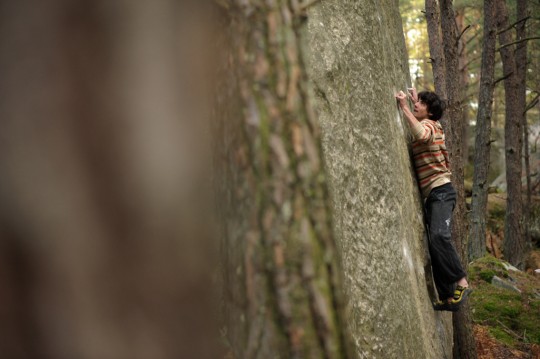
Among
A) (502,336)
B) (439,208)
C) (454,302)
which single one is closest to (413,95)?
(439,208)

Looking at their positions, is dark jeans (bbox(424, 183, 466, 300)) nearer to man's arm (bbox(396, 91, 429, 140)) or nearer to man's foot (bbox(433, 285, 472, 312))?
man's foot (bbox(433, 285, 472, 312))

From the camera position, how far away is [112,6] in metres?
2.22

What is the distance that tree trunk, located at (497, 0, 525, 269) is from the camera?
1233 centimetres

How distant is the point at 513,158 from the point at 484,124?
2255 millimetres

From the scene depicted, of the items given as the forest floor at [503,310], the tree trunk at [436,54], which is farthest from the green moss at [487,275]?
the tree trunk at [436,54]

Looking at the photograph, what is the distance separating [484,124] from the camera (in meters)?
10.8

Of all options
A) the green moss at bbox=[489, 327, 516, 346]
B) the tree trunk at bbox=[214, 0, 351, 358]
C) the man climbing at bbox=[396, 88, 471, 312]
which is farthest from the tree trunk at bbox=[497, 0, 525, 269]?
the tree trunk at bbox=[214, 0, 351, 358]

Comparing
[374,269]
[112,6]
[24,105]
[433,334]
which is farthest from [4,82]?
[433,334]

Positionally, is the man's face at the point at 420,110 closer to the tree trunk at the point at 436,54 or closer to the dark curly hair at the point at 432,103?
the dark curly hair at the point at 432,103

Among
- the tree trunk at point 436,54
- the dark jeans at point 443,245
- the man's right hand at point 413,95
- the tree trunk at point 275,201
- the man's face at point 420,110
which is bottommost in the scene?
the dark jeans at point 443,245

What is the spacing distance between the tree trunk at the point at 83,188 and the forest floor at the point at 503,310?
276 inches

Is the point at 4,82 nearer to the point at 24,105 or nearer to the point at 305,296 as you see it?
the point at 24,105

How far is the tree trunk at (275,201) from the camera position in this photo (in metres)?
1.96

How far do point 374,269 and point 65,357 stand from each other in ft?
8.09
